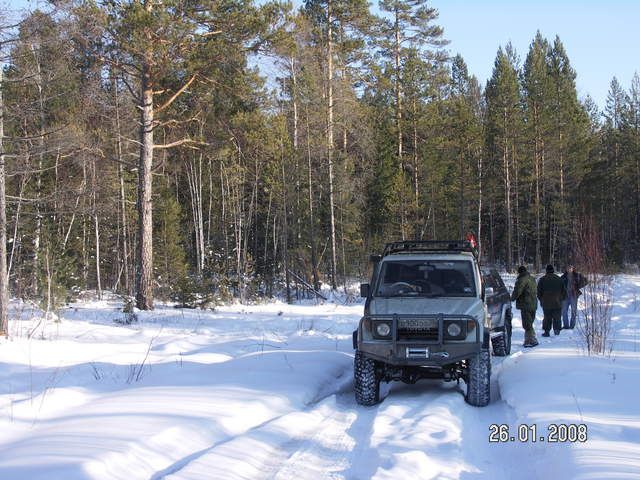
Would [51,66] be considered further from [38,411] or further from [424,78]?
[424,78]

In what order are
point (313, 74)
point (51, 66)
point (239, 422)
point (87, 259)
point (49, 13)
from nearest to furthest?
point (239, 422)
point (49, 13)
point (51, 66)
point (313, 74)
point (87, 259)

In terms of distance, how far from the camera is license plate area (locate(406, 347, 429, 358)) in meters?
7.78

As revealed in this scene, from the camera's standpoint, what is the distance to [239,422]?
6914 mm

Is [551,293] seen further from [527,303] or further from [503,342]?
[503,342]

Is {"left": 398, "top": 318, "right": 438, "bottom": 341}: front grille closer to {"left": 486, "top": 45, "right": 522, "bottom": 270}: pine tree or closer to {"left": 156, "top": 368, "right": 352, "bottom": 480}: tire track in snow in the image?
{"left": 156, "top": 368, "right": 352, "bottom": 480}: tire track in snow

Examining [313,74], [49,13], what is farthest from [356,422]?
[313,74]

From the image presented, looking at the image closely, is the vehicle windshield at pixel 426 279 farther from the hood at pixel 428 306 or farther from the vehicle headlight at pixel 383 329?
the vehicle headlight at pixel 383 329

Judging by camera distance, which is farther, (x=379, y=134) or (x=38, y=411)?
(x=379, y=134)

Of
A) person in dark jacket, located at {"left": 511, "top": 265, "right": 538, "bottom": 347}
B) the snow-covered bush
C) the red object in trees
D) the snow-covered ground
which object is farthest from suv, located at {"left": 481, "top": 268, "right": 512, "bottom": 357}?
the snow-covered bush

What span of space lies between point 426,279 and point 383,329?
1535mm

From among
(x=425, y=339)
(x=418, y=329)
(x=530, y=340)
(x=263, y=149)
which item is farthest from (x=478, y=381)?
(x=263, y=149)

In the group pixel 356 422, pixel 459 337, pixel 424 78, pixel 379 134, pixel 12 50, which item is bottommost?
pixel 356 422

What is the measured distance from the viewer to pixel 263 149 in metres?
33.9

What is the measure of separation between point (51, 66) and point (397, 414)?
1350 cm
